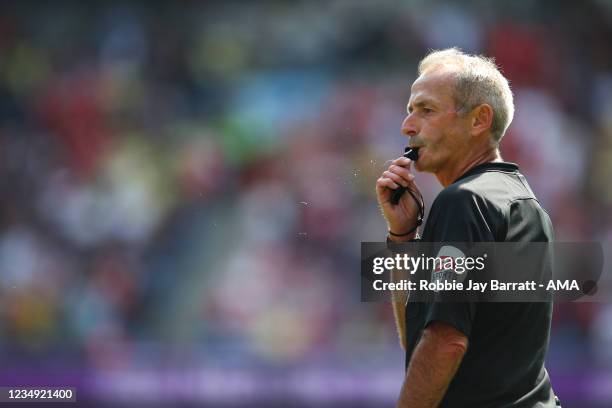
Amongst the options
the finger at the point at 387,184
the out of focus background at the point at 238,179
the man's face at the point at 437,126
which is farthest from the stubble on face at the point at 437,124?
the out of focus background at the point at 238,179

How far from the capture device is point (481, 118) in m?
2.81

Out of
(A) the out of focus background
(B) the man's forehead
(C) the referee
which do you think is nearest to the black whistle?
(C) the referee

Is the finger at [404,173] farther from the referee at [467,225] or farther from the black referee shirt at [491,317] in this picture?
the black referee shirt at [491,317]

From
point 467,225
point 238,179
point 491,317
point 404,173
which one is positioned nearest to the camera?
point 467,225

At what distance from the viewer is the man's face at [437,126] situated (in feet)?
9.16

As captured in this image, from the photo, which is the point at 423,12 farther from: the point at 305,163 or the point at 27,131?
the point at 27,131

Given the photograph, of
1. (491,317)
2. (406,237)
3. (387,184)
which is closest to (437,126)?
(387,184)

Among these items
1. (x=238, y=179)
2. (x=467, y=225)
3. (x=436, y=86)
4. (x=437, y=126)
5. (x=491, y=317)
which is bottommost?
(x=491, y=317)

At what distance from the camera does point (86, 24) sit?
1095 centimetres

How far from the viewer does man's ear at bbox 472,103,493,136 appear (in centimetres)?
280

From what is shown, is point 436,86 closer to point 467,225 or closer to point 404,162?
point 404,162

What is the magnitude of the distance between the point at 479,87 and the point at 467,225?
58 centimetres

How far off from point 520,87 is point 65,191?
185 inches

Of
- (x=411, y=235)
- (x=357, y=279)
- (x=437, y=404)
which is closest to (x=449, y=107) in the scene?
(x=411, y=235)
